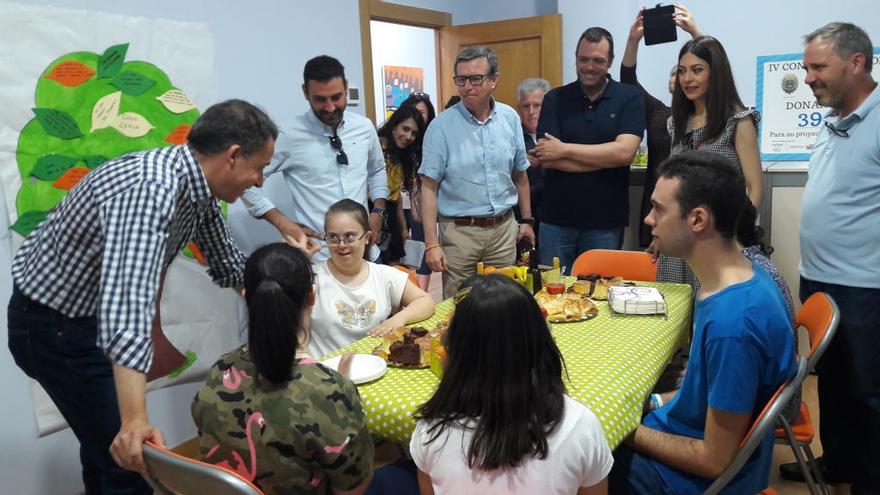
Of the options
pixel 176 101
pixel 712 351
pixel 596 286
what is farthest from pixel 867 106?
pixel 176 101

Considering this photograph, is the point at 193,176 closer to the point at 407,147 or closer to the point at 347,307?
the point at 347,307

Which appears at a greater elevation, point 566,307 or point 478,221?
point 478,221

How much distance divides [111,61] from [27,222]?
2.26ft

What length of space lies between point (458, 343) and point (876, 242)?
5.19 ft

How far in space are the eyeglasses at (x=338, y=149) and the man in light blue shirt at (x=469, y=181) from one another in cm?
36

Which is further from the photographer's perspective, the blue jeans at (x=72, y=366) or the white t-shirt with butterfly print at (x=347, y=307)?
the white t-shirt with butterfly print at (x=347, y=307)

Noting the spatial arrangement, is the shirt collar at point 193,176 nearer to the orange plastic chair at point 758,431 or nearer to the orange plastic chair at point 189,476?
the orange plastic chair at point 189,476

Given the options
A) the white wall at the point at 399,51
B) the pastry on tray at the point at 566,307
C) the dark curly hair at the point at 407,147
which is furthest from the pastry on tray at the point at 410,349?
the white wall at the point at 399,51

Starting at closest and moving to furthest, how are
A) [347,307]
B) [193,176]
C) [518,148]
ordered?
[193,176] → [347,307] → [518,148]

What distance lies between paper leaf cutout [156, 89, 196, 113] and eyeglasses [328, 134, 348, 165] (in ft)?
2.01

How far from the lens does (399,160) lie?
348cm

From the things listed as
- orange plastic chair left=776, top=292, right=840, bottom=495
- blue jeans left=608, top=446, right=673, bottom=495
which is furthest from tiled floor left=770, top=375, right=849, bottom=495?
blue jeans left=608, top=446, right=673, bottom=495

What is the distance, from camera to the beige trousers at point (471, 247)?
294cm

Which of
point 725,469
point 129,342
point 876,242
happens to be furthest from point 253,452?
point 876,242
